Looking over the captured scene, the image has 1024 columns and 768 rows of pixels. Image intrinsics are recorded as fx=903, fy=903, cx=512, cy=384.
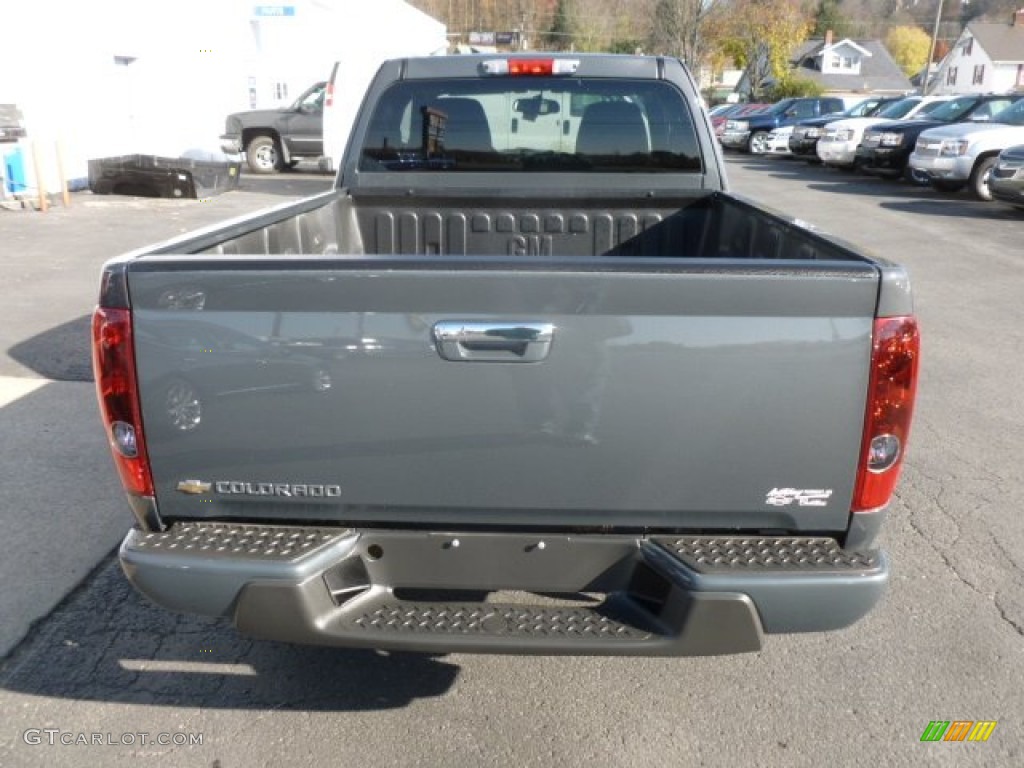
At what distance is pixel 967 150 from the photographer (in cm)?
1608

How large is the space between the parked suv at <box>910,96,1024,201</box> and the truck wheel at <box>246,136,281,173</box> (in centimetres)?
1306

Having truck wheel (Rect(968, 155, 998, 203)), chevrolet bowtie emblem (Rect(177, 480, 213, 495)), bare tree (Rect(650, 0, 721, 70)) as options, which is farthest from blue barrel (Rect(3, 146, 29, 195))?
bare tree (Rect(650, 0, 721, 70))

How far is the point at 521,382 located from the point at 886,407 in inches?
37.6

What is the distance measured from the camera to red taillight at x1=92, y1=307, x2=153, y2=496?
2.39 m

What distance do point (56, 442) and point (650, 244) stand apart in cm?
350

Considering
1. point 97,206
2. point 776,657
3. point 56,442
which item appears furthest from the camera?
point 97,206

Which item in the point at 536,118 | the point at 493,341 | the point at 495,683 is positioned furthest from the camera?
the point at 536,118

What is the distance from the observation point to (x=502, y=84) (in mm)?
4590

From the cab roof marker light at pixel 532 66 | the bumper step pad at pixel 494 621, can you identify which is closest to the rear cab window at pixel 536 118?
the cab roof marker light at pixel 532 66

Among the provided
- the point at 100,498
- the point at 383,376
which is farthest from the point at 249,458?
the point at 100,498

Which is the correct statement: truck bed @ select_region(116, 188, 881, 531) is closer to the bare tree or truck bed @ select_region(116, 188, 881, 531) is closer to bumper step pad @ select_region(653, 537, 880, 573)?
bumper step pad @ select_region(653, 537, 880, 573)

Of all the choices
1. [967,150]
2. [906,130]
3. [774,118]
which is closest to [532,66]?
[967,150]

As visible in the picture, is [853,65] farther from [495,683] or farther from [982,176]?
[495,683]

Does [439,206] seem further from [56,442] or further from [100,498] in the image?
[56,442]
